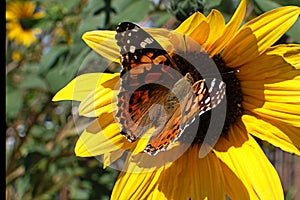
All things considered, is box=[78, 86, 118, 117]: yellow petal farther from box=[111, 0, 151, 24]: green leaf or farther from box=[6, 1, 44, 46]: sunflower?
box=[6, 1, 44, 46]: sunflower

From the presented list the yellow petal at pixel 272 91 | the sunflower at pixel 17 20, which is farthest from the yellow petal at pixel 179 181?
the sunflower at pixel 17 20

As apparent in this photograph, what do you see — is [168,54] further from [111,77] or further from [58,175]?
[58,175]

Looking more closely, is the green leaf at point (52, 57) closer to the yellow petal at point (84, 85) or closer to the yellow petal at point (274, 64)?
the yellow petal at point (84, 85)

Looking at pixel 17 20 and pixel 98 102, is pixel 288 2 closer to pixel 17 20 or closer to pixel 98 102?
pixel 98 102

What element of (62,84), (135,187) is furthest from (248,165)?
(62,84)

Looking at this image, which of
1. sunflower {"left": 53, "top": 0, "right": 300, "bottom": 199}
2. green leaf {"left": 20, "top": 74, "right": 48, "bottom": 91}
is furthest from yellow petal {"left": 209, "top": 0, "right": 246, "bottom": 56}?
green leaf {"left": 20, "top": 74, "right": 48, "bottom": 91}

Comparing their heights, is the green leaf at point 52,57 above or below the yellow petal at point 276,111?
below

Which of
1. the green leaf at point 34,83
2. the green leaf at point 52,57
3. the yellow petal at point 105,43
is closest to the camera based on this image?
the yellow petal at point 105,43
